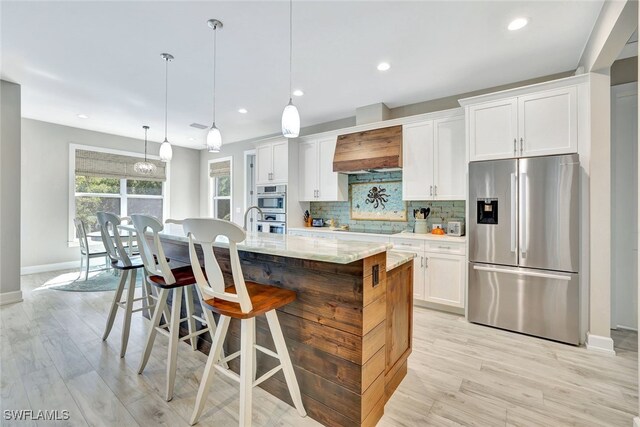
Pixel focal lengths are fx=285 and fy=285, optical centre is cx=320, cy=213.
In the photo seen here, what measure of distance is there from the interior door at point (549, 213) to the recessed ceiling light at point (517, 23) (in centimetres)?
117

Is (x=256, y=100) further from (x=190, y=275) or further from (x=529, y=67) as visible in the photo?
(x=529, y=67)

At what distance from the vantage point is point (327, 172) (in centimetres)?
462

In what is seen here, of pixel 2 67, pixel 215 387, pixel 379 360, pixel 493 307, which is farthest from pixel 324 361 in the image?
pixel 2 67

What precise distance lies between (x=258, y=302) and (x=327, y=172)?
3.30m

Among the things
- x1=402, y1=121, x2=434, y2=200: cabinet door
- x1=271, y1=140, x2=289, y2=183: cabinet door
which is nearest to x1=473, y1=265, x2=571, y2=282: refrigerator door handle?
x1=402, y1=121, x2=434, y2=200: cabinet door

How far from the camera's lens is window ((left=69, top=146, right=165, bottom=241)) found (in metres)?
5.62

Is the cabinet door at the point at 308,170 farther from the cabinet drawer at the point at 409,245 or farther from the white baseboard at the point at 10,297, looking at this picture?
the white baseboard at the point at 10,297

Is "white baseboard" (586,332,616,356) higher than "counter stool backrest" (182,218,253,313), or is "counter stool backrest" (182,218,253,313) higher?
"counter stool backrest" (182,218,253,313)

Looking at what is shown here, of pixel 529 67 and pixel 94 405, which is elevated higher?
pixel 529 67

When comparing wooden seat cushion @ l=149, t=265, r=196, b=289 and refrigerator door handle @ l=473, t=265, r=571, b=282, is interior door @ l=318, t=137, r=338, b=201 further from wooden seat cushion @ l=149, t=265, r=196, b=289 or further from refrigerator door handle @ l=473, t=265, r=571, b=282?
wooden seat cushion @ l=149, t=265, r=196, b=289

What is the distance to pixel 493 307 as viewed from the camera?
2986 millimetres

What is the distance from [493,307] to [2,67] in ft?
19.5

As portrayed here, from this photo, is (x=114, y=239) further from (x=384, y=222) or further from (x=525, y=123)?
(x=525, y=123)

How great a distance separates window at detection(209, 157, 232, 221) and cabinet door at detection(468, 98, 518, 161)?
5.28 meters
